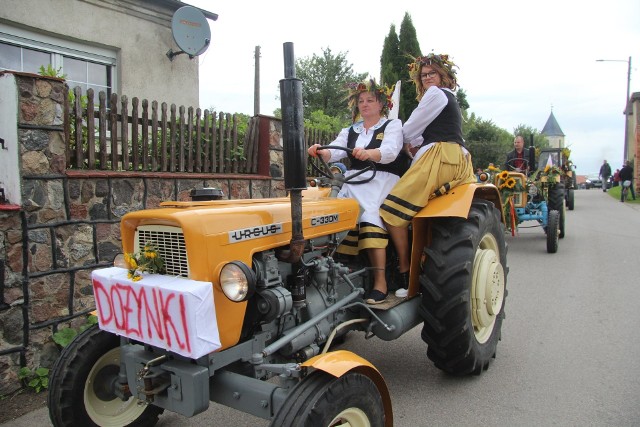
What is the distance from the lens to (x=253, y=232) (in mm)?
2527

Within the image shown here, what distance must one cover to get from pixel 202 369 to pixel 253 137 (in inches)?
171

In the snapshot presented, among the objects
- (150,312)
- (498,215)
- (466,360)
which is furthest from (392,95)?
(150,312)

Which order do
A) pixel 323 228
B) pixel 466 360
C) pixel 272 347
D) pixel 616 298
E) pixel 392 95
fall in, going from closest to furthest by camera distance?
pixel 272 347 → pixel 323 228 → pixel 466 360 → pixel 392 95 → pixel 616 298

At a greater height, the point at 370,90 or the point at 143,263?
the point at 370,90

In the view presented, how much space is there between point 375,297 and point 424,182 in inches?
33.5

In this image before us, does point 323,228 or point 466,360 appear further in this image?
point 466,360

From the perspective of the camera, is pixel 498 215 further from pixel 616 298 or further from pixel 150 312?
pixel 150 312

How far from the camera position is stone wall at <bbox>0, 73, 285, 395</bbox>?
358 cm

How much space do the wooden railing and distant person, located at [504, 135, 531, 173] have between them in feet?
20.1

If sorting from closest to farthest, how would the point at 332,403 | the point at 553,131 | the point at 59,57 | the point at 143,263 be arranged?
the point at 332,403 < the point at 143,263 < the point at 59,57 < the point at 553,131

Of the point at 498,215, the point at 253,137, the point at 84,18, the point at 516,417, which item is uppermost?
A: the point at 84,18

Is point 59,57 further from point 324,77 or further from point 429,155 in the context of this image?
point 324,77

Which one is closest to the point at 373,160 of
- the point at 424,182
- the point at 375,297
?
the point at 424,182

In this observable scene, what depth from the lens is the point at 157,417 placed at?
3010 millimetres
